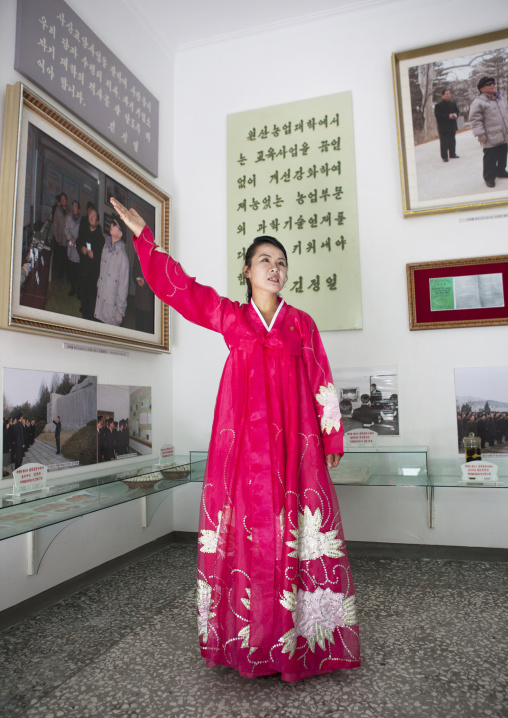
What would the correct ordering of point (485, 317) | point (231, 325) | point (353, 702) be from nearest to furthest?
point (353, 702)
point (231, 325)
point (485, 317)

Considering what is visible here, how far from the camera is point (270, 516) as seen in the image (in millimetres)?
1878

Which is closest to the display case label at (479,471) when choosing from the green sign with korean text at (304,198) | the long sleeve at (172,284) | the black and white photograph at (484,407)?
the black and white photograph at (484,407)

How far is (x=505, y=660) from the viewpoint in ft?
6.44

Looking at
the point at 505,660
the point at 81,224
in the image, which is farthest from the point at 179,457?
the point at 505,660

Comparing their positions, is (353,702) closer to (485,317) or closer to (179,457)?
(179,457)

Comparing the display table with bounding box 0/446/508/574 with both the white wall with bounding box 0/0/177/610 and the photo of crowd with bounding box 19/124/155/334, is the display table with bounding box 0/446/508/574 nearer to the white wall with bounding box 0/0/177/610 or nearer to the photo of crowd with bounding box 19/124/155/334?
the white wall with bounding box 0/0/177/610

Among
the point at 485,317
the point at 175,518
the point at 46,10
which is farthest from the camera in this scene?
the point at 175,518

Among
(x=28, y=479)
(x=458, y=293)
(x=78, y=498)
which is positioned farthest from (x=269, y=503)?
(x=458, y=293)

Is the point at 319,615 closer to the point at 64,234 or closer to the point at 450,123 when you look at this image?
the point at 64,234

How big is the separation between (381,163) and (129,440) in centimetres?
255

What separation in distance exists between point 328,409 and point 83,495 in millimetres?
1118

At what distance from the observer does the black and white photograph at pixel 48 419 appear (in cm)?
242

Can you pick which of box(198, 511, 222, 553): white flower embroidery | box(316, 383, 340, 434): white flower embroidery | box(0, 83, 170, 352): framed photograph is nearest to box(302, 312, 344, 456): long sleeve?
box(316, 383, 340, 434): white flower embroidery

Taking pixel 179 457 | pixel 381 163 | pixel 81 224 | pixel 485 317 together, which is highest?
pixel 381 163
